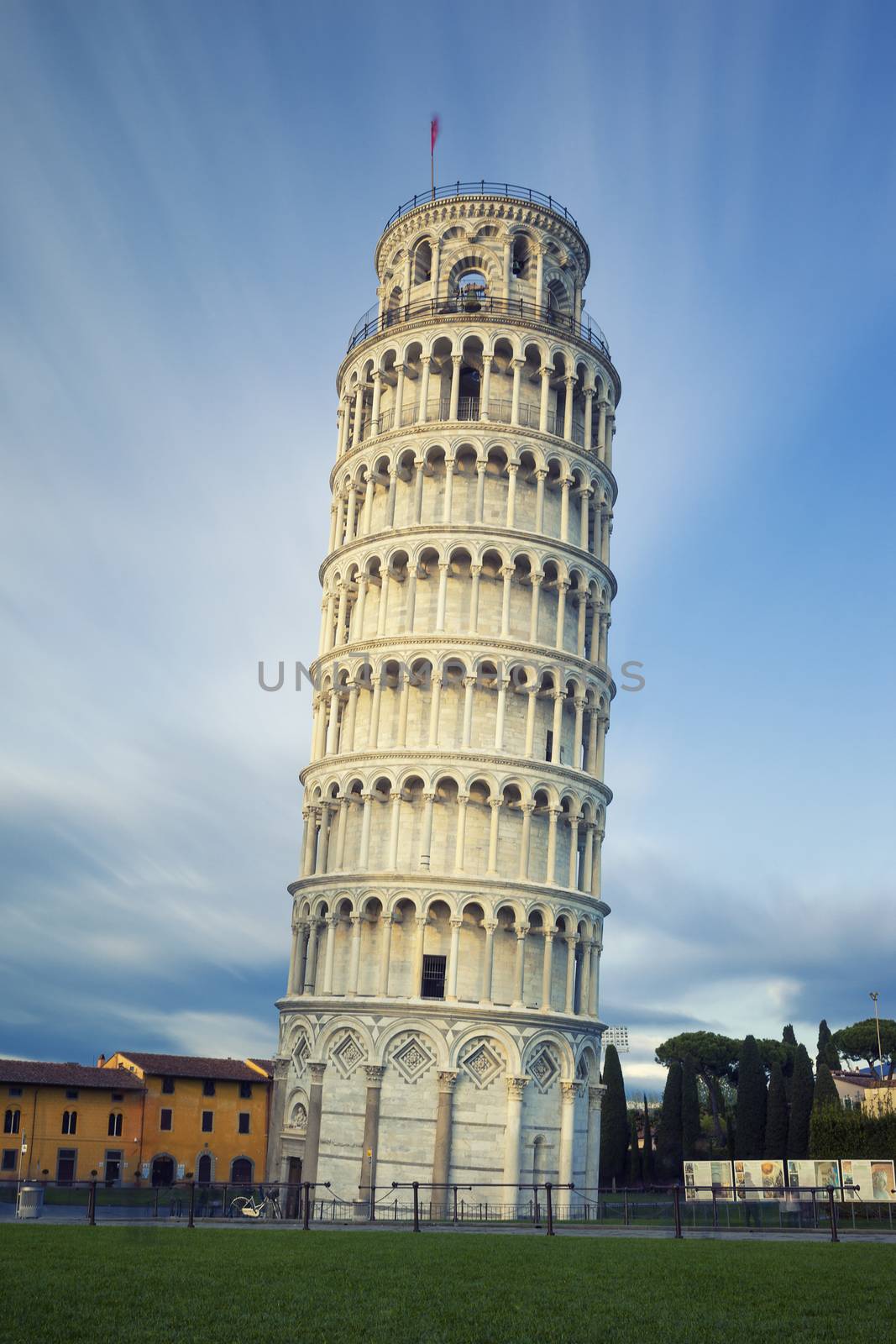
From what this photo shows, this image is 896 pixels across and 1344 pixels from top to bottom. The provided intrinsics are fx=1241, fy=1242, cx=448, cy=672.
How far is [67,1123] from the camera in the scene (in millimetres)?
78438

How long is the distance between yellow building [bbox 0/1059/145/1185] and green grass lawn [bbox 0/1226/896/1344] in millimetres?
57757

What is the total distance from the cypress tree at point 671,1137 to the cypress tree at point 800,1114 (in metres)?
9.86

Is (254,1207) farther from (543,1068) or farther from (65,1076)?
(65,1076)

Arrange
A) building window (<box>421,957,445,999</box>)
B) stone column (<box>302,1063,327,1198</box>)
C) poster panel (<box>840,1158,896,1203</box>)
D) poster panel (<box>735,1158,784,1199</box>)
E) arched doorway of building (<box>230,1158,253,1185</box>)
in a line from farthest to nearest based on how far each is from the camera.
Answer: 1. arched doorway of building (<box>230,1158,253,1185</box>)
2. building window (<box>421,957,445,999</box>)
3. stone column (<box>302,1063,327,1198</box>)
4. poster panel (<box>735,1158,784,1199</box>)
5. poster panel (<box>840,1158,896,1203</box>)

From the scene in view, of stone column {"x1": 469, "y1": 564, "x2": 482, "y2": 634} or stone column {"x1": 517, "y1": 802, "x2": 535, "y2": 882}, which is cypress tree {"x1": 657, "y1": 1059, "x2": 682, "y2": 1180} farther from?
stone column {"x1": 469, "y1": 564, "x2": 482, "y2": 634}

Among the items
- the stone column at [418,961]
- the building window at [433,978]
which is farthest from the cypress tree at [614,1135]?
the stone column at [418,961]

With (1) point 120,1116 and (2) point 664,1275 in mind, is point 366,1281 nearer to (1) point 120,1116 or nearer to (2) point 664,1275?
(2) point 664,1275

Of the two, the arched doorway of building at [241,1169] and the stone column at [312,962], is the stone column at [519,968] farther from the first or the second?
the arched doorway of building at [241,1169]

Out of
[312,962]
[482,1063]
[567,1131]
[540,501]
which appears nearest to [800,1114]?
[567,1131]

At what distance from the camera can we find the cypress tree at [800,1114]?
235 ft

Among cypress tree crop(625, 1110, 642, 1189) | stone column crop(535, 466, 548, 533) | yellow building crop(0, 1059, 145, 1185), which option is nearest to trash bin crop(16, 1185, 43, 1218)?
stone column crop(535, 466, 548, 533)

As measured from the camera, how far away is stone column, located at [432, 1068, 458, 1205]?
47062mm

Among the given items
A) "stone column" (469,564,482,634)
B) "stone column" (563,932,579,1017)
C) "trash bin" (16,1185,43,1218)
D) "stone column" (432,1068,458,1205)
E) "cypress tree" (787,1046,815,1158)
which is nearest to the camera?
"trash bin" (16,1185,43,1218)

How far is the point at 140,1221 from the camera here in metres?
30.0
